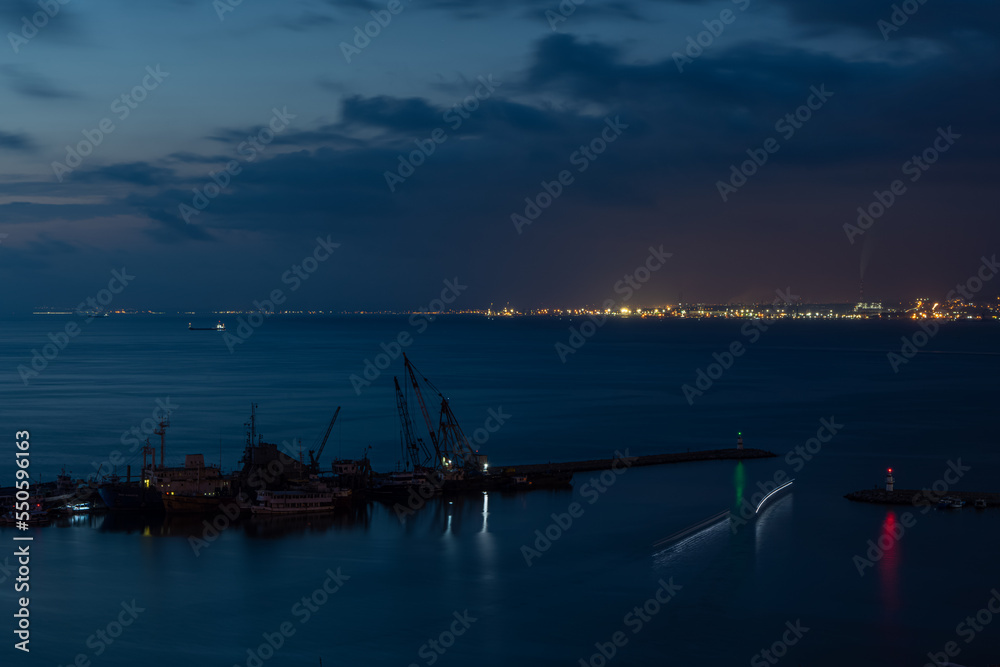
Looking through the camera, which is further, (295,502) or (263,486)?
(263,486)

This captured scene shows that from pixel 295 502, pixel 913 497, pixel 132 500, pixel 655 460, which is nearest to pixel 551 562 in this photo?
pixel 295 502

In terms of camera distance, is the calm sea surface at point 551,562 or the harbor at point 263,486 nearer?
the calm sea surface at point 551,562


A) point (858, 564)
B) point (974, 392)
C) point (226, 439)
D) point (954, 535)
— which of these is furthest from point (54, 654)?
point (974, 392)

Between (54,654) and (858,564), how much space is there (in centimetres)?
1169

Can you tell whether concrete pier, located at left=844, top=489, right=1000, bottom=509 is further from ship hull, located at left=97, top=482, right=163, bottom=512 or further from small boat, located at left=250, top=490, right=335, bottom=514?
ship hull, located at left=97, top=482, right=163, bottom=512

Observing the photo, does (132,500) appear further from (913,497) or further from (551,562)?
(913,497)

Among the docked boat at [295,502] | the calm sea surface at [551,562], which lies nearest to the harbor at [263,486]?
the docked boat at [295,502]

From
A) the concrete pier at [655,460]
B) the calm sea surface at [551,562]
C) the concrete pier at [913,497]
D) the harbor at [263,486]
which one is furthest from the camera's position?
the concrete pier at [655,460]

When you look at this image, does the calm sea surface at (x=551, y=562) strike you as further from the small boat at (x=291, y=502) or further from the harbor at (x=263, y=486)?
the harbor at (x=263, y=486)

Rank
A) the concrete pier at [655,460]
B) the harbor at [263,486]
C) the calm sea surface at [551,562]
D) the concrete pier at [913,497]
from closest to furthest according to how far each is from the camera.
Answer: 1. the calm sea surface at [551,562]
2. the harbor at [263,486]
3. the concrete pier at [913,497]
4. the concrete pier at [655,460]

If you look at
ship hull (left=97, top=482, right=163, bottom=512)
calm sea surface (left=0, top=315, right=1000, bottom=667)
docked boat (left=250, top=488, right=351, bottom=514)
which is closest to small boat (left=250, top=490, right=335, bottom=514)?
docked boat (left=250, top=488, right=351, bottom=514)

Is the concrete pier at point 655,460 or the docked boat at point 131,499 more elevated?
the concrete pier at point 655,460

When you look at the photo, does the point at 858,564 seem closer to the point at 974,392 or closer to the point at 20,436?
the point at 20,436

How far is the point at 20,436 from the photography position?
27.5m
